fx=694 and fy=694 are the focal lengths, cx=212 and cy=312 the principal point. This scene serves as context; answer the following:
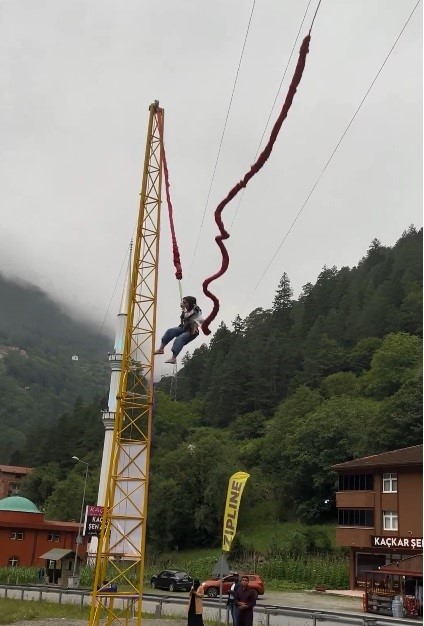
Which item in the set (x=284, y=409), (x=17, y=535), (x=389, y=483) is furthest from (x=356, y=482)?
(x=284, y=409)

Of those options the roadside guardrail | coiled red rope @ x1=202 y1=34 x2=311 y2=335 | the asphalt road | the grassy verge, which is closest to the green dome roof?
the asphalt road

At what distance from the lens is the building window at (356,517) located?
49.1m

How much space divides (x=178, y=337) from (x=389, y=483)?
34.4m

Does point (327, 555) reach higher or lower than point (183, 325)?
lower

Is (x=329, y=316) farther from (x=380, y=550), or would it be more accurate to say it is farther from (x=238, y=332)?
(x=380, y=550)

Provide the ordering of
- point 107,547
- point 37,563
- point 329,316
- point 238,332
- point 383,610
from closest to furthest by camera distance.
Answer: point 107,547, point 383,610, point 37,563, point 329,316, point 238,332

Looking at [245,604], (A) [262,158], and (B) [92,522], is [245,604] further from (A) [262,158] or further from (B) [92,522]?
(B) [92,522]

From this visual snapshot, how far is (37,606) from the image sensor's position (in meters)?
30.8

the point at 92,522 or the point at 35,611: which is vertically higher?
the point at 92,522

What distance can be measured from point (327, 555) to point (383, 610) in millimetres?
20897

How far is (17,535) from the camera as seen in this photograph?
66.4 metres

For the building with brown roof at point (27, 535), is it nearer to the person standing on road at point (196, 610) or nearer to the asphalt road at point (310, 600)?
the asphalt road at point (310, 600)

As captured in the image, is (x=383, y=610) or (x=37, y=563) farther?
(x=37, y=563)

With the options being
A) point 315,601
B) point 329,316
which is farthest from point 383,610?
point 329,316
